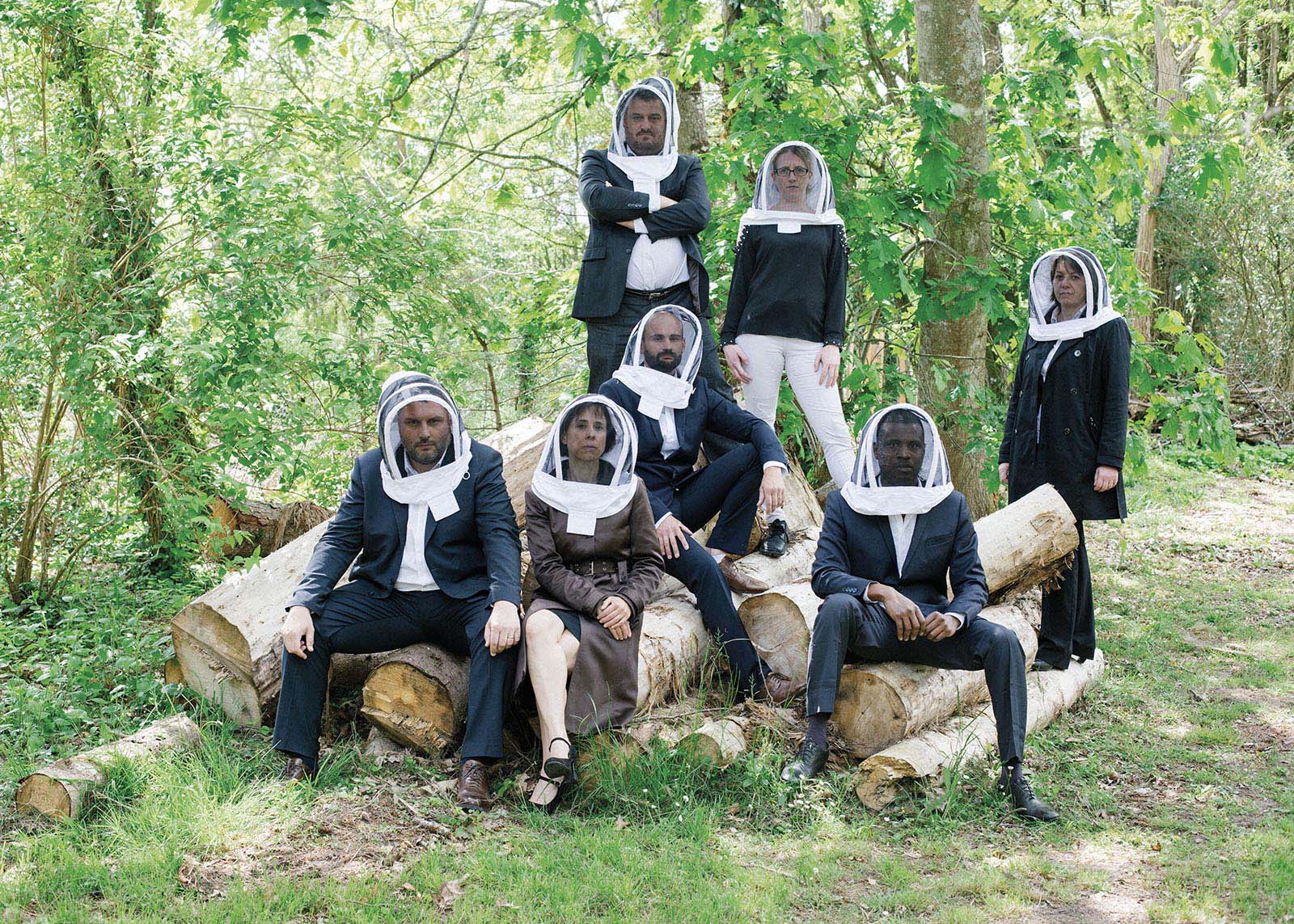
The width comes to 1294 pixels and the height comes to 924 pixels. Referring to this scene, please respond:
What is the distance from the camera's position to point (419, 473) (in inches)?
184

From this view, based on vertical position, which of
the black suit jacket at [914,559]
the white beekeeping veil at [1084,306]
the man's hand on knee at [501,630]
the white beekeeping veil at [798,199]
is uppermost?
the white beekeeping veil at [798,199]

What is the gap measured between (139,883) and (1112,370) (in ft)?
15.7

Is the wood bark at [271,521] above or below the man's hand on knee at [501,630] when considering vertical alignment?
below

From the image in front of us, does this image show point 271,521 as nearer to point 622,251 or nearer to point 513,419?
point 513,419

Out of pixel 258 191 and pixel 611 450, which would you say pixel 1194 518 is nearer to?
pixel 611 450

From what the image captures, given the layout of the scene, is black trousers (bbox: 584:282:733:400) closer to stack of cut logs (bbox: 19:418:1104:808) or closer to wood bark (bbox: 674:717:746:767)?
stack of cut logs (bbox: 19:418:1104:808)

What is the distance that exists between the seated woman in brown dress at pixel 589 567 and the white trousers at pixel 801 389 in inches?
47.4

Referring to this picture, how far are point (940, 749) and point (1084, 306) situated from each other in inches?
96.6

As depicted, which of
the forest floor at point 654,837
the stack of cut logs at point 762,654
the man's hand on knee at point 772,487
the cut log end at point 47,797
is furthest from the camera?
the man's hand on knee at point 772,487

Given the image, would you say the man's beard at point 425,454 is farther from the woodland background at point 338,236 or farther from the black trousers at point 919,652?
the black trousers at point 919,652

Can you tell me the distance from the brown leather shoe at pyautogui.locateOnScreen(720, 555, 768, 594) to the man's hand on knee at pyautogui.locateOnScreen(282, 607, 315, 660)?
6.60 ft

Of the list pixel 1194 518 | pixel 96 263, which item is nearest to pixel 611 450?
pixel 96 263

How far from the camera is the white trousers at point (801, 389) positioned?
226 inches

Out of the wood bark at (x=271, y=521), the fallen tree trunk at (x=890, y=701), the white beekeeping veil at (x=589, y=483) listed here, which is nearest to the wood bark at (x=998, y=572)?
the fallen tree trunk at (x=890, y=701)
